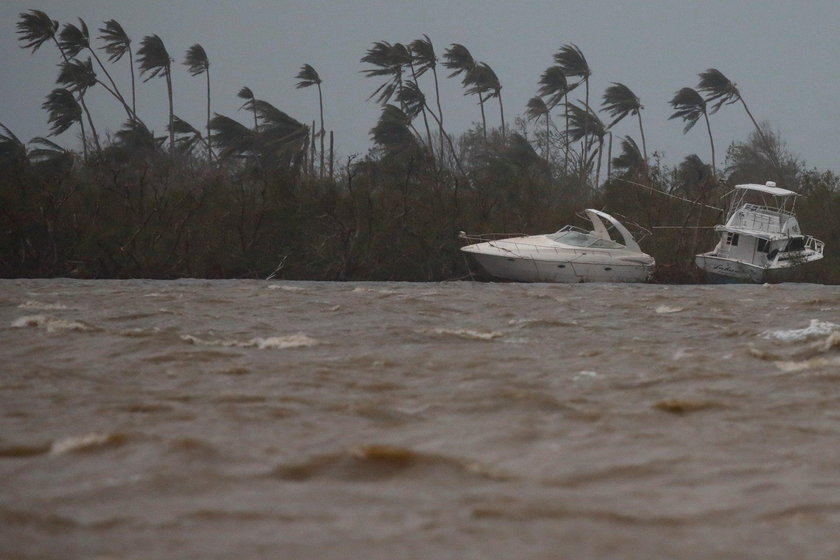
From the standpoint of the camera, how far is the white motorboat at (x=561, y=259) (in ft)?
98.9

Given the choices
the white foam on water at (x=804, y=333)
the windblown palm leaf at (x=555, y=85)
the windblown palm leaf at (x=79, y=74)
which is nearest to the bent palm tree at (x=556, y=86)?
the windblown palm leaf at (x=555, y=85)

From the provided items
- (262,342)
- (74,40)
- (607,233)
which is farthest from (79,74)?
(262,342)

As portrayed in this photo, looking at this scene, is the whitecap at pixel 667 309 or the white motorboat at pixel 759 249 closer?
the whitecap at pixel 667 309

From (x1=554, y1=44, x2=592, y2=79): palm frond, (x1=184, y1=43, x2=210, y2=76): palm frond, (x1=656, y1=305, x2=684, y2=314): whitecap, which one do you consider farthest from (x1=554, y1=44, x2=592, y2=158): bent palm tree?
(x1=656, y1=305, x2=684, y2=314): whitecap

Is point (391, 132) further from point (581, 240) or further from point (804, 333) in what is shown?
point (804, 333)

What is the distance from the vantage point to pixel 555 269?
3042cm

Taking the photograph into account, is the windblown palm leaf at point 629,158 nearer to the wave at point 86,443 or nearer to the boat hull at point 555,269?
the boat hull at point 555,269

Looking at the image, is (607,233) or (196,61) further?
(196,61)

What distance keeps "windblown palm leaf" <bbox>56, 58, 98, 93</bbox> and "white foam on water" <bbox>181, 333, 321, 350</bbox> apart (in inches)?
1830

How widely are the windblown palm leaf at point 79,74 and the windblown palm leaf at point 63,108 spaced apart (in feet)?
2.52

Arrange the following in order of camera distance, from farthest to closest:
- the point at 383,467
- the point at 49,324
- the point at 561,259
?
1. the point at 561,259
2. the point at 49,324
3. the point at 383,467

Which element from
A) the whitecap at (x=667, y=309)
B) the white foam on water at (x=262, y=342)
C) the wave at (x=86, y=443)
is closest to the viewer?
the wave at (x=86, y=443)

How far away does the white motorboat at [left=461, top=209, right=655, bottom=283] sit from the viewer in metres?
30.1

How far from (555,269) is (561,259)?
12.7 inches
